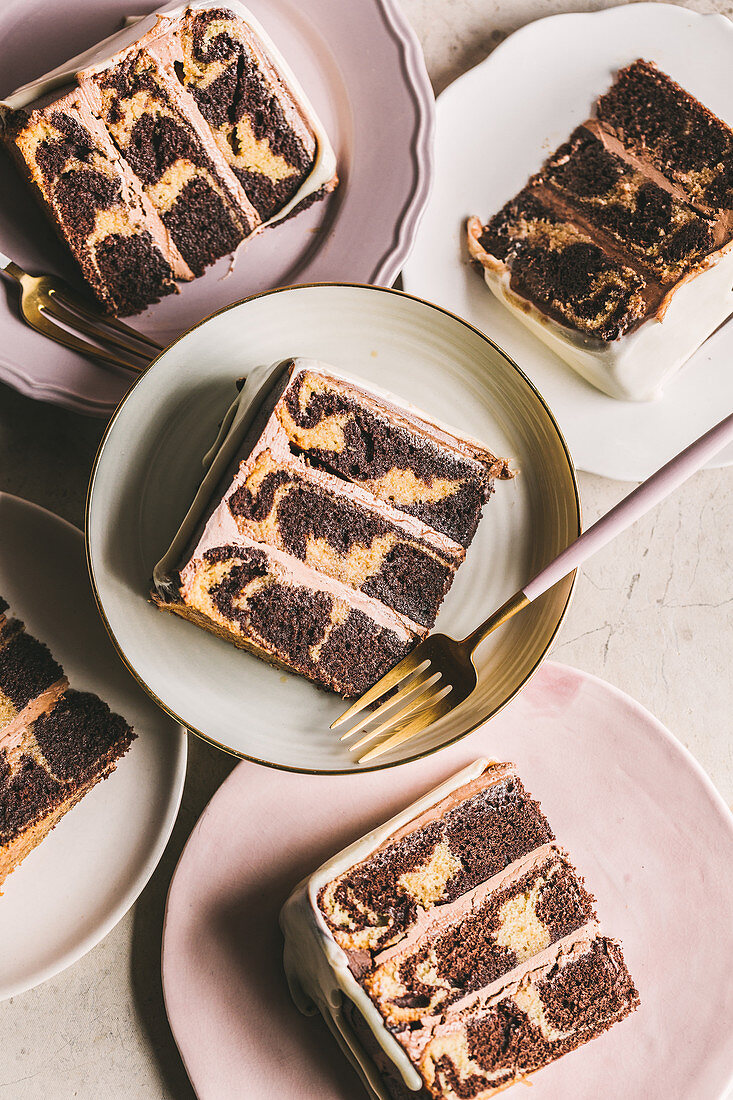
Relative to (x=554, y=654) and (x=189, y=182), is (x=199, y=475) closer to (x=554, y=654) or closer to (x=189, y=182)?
(x=189, y=182)

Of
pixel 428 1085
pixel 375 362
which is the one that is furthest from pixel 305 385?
pixel 428 1085

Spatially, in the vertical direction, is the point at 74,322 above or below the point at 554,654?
above

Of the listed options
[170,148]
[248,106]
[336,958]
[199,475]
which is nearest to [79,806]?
[336,958]

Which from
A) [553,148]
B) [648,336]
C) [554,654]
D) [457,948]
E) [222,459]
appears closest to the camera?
[222,459]

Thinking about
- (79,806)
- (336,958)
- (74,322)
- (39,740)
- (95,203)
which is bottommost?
(336,958)

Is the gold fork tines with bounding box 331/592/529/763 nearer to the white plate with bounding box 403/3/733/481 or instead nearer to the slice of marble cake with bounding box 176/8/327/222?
the white plate with bounding box 403/3/733/481

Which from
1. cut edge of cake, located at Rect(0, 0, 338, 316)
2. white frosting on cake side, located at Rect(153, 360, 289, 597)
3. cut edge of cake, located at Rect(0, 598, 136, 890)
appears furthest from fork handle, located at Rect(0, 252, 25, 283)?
cut edge of cake, located at Rect(0, 598, 136, 890)
